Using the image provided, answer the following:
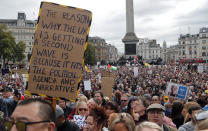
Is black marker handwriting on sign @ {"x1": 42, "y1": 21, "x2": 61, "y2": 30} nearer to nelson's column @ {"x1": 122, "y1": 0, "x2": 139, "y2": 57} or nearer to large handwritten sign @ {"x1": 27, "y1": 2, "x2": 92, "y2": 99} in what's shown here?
large handwritten sign @ {"x1": 27, "y1": 2, "x2": 92, "y2": 99}

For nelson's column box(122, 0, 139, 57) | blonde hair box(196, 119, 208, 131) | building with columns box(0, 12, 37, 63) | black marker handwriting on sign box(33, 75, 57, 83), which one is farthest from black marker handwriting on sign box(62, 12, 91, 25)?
building with columns box(0, 12, 37, 63)

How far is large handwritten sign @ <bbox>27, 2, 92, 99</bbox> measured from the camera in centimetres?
419

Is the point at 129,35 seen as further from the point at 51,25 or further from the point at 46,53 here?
the point at 46,53

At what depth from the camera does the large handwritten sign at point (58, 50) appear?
4.19 m

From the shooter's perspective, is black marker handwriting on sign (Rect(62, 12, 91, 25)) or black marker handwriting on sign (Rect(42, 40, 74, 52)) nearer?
black marker handwriting on sign (Rect(42, 40, 74, 52))

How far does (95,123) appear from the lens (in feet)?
13.4

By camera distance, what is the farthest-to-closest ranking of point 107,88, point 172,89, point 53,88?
point 107,88, point 172,89, point 53,88

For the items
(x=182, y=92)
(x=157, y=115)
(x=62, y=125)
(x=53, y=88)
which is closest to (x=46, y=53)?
(x=53, y=88)

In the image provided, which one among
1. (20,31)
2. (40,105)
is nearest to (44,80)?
(40,105)

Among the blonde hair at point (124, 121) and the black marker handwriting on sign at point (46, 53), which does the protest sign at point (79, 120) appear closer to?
the blonde hair at point (124, 121)

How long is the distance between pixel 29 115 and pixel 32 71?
202 centimetres

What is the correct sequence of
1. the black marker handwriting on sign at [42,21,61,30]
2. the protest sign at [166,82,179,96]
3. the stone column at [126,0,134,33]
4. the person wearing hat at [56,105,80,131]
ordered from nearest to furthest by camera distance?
the person wearing hat at [56,105,80,131]
the black marker handwriting on sign at [42,21,61,30]
the protest sign at [166,82,179,96]
the stone column at [126,0,134,33]

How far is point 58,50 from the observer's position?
4.33m

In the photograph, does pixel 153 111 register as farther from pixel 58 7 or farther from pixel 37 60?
pixel 58 7
